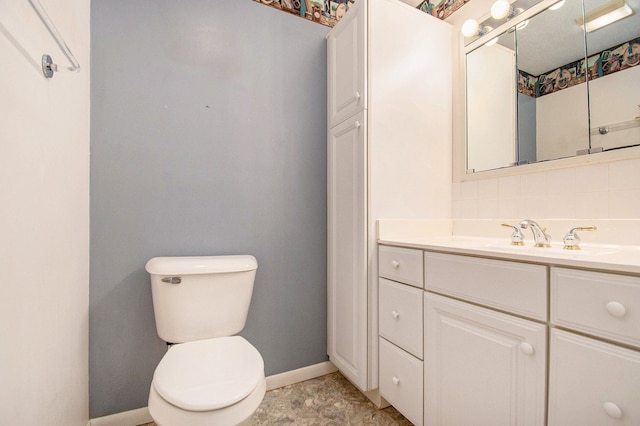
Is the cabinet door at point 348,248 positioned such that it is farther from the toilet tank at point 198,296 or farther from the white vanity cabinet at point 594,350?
the white vanity cabinet at point 594,350

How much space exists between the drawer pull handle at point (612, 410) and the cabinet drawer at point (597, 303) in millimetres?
147

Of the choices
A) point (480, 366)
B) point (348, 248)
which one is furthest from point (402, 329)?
point (348, 248)

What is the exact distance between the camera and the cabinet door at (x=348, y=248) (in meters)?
1.39

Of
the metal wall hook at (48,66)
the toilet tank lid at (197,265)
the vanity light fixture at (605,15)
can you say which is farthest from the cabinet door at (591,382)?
the metal wall hook at (48,66)

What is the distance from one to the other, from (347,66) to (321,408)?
174 cm

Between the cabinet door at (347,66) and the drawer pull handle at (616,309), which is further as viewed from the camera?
the cabinet door at (347,66)

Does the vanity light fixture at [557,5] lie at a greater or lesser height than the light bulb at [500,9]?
lesser

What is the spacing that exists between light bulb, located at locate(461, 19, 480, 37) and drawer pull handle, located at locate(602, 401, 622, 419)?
166 cm

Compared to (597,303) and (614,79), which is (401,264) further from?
(614,79)

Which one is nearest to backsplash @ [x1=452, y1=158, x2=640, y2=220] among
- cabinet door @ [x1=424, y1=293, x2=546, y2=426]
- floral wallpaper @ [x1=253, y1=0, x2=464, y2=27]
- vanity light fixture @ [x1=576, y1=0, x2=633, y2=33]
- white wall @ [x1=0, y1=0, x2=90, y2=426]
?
vanity light fixture @ [x1=576, y1=0, x2=633, y2=33]

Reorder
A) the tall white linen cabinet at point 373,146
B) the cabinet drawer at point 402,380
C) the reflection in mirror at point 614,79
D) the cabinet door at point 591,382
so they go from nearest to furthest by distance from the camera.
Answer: the cabinet door at point 591,382, the reflection in mirror at point 614,79, the cabinet drawer at point 402,380, the tall white linen cabinet at point 373,146

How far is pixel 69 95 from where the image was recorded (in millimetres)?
1044

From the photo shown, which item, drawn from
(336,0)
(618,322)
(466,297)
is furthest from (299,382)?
(336,0)

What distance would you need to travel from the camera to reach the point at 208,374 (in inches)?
37.7
